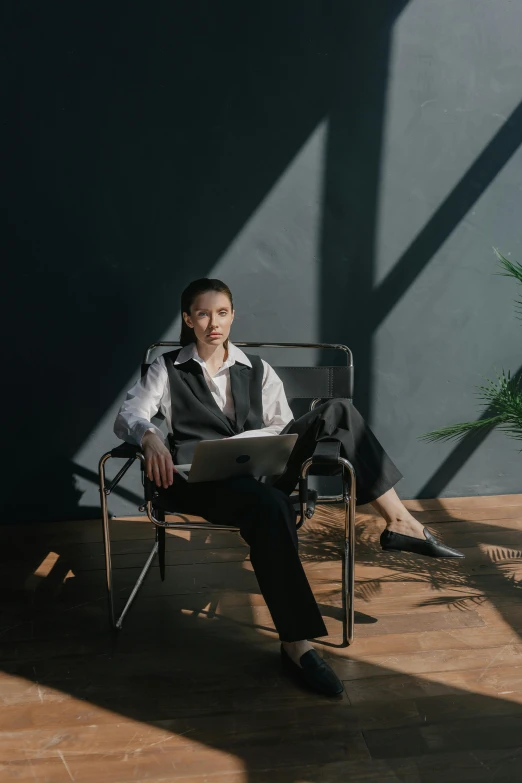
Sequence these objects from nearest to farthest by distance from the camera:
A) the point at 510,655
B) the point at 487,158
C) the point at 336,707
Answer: the point at 336,707, the point at 510,655, the point at 487,158

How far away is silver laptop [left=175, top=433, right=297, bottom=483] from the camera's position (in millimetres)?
2168

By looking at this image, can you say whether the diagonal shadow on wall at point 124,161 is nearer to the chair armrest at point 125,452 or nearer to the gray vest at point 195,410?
the gray vest at point 195,410

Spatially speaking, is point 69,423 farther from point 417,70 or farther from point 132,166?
point 417,70

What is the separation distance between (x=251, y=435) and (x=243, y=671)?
2.38ft

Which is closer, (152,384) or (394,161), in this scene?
(152,384)

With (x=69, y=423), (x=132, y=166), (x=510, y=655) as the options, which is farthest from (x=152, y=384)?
(x=510, y=655)

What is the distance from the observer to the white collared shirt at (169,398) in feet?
8.16

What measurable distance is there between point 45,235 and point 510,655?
2.28 metres

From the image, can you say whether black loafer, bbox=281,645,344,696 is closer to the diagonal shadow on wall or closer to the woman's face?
the woman's face

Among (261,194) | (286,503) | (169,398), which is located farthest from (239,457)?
(261,194)

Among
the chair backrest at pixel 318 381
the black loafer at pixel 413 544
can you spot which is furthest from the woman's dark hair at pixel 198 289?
the black loafer at pixel 413 544

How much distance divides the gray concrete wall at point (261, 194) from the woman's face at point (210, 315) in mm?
632

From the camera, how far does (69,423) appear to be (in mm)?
3229

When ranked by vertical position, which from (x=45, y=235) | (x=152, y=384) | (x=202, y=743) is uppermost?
(x=45, y=235)
